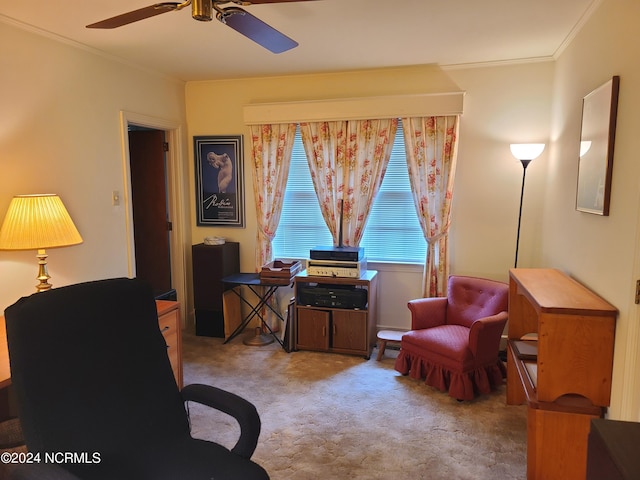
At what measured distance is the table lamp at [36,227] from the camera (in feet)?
7.58

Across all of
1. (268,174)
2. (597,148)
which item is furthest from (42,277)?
(597,148)

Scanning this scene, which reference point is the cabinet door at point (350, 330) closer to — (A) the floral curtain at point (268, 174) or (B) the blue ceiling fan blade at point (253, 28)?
(A) the floral curtain at point (268, 174)

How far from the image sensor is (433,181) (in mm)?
3750

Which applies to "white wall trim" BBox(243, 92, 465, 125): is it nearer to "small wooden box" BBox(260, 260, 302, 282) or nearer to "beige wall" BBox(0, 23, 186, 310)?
"beige wall" BBox(0, 23, 186, 310)

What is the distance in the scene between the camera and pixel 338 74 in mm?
3896

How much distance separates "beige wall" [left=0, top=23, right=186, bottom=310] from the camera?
259 centimetres

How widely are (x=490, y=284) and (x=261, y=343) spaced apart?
6.74ft

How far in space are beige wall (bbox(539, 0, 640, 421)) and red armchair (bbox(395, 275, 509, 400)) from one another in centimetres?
61

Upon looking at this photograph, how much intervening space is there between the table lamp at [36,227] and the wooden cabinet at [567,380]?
8.41 ft

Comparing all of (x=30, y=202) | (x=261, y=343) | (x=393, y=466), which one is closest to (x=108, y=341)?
(x=30, y=202)

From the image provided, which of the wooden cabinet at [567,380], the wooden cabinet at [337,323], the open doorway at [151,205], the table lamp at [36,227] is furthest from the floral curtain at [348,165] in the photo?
the table lamp at [36,227]

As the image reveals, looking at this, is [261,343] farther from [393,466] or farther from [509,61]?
[509,61]

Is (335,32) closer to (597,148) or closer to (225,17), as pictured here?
(225,17)

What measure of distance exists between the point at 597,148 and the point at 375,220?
207cm
